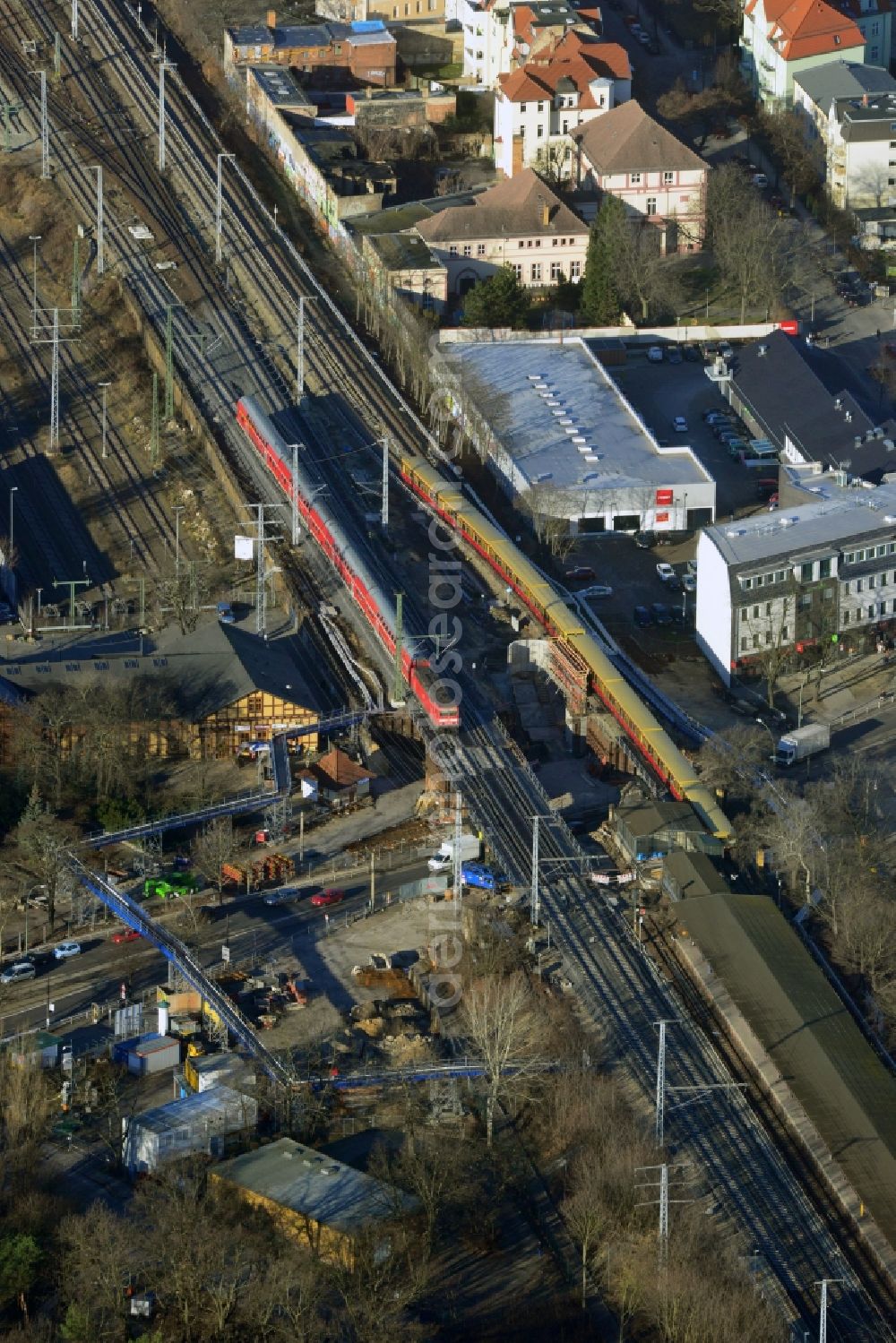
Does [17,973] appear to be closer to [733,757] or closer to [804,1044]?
[804,1044]

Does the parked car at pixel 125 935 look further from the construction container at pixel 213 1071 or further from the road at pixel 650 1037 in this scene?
the construction container at pixel 213 1071

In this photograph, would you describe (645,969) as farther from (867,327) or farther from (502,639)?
(867,327)

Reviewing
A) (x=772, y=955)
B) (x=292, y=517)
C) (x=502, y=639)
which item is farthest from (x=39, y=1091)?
(x=292, y=517)

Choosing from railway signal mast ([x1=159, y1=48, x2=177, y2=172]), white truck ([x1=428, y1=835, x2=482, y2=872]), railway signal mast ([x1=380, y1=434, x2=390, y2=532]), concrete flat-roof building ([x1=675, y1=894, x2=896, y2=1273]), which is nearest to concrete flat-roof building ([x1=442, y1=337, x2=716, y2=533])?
railway signal mast ([x1=380, y1=434, x2=390, y2=532])

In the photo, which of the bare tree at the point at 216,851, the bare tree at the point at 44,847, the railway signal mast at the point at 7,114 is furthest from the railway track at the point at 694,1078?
the railway signal mast at the point at 7,114

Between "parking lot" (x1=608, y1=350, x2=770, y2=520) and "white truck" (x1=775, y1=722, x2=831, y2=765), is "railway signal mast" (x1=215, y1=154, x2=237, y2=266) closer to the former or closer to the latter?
"parking lot" (x1=608, y1=350, x2=770, y2=520)

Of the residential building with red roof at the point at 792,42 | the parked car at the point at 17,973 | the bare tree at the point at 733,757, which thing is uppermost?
the residential building with red roof at the point at 792,42

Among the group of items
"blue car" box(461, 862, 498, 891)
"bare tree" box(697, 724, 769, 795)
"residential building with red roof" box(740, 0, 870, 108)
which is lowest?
"blue car" box(461, 862, 498, 891)
